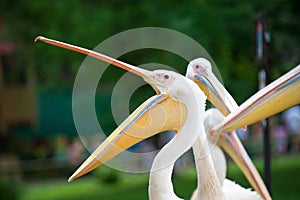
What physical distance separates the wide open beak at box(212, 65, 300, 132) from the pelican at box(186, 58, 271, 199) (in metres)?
0.28

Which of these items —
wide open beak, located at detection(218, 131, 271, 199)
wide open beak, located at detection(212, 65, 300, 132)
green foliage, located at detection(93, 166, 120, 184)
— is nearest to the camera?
wide open beak, located at detection(212, 65, 300, 132)

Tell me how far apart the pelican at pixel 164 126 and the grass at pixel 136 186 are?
6.48 meters

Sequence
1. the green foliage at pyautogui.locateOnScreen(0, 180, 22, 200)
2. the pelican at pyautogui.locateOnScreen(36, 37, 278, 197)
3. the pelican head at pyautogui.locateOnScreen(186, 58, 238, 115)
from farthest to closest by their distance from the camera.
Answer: the green foliage at pyautogui.locateOnScreen(0, 180, 22, 200) < the pelican head at pyautogui.locateOnScreen(186, 58, 238, 115) < the pelican at pyautogui.locateOnScreen(36, 37, 278, 197)

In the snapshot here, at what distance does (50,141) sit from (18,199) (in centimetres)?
961

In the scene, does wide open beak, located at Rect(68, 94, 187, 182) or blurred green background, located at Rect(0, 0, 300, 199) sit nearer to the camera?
wide open beak, located at Rect(68, 94, 187, 182)

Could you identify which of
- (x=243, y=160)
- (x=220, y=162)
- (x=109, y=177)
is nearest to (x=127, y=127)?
(x=243, y=160)

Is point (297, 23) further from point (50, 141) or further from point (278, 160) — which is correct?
point (50, 141)

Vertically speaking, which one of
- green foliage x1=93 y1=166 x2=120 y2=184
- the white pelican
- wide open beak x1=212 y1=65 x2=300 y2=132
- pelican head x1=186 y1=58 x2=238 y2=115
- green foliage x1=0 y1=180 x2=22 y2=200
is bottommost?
green foliage x1=93 y1=166 x2=120 y2=184

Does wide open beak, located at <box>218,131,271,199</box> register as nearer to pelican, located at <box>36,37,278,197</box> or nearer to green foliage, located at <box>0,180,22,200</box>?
pelican, located at <box>36,37,278,197</box>

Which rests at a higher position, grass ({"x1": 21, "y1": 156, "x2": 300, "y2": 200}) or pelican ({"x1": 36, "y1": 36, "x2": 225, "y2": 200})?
pelican ({"x1": 36, "y1": 36, "x2": 225, "y2": 200})

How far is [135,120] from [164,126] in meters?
0.24

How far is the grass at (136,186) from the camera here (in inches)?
447

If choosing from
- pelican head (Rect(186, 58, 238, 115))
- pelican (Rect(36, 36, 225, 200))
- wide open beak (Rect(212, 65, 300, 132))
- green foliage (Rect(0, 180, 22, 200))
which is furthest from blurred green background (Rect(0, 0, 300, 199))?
pelican (Rect(36, 36, 225, 200))

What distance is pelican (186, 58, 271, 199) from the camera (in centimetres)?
433
